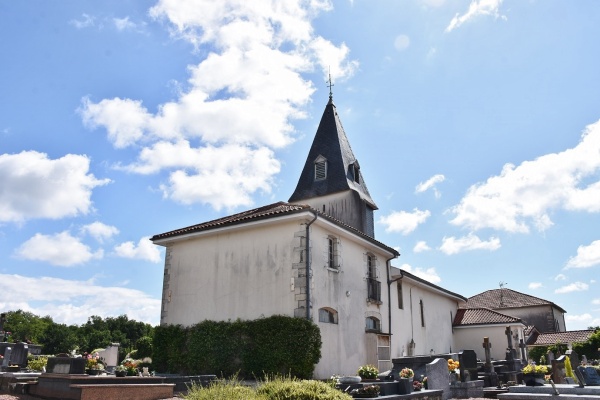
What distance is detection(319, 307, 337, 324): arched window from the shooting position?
1622cm

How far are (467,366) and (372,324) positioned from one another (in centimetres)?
570

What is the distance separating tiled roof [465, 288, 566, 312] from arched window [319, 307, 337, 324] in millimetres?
28145

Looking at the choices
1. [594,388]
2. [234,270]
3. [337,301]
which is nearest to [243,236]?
[234,270]

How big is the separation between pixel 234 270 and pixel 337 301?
3783 mm

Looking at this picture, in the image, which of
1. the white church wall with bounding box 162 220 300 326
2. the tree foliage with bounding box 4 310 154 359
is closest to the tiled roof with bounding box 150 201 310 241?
the white church wall with bounding box 162 220 300 326

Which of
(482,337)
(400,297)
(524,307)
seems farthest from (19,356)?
(524,307)

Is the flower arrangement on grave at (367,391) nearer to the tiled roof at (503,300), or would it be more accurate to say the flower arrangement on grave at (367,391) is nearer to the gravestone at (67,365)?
the gravestone at (67,365)

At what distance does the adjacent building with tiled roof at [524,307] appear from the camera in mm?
40844

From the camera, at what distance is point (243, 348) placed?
15.5 m

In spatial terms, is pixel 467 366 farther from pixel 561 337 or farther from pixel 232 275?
pixel 561 337

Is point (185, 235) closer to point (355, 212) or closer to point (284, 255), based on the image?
point (284, 255)

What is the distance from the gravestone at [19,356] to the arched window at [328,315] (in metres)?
9.86

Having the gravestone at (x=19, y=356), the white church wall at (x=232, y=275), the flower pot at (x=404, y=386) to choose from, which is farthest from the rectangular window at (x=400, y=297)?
the gravestone at (x=19, y=356)

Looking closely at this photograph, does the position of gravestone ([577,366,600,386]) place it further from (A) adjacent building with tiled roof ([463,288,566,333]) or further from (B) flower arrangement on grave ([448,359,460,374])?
(A) adjacent building with tiled roof ([463,288,566,333])
